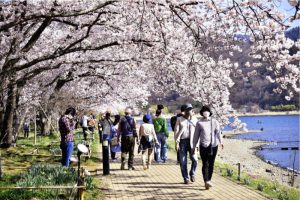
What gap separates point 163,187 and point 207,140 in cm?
155

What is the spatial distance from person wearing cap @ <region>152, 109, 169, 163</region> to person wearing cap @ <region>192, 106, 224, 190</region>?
4496 mm

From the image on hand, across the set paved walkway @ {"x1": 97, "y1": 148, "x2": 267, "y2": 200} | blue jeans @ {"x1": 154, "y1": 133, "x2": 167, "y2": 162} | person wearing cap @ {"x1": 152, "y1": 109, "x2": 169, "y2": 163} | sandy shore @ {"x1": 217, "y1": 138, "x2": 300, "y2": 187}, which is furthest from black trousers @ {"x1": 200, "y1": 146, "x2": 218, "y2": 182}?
sandy shore @ {"x1": 217, "y1": 138, "x2": 300, "y2": 187}

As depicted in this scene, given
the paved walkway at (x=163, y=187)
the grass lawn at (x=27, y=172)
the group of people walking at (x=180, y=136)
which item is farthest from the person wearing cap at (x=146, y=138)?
the grass lawn at (x=27, y=172)

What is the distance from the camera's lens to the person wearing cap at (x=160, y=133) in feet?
43.6

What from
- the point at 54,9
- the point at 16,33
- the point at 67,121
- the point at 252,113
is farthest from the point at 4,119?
the point at 252,113

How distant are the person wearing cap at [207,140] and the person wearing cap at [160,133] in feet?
14.8

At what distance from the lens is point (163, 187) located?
9.02 meters

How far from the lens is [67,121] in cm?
1066

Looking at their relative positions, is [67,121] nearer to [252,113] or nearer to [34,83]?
[34,83]

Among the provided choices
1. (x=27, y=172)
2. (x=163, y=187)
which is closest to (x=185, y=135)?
(x=163, y=187)

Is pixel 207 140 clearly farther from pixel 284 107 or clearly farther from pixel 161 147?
pixel 284 107

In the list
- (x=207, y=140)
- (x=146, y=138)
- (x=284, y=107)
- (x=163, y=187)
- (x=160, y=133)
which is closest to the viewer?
(x=207, y=140)

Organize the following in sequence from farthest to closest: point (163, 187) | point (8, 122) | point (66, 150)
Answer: point (8, 122) → point (66, 150) → point (163, 187)

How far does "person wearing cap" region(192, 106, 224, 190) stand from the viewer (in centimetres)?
855
